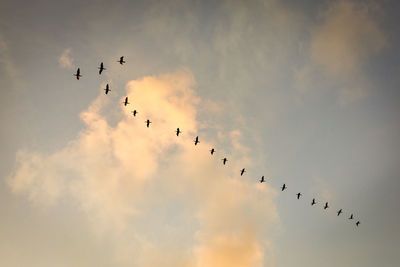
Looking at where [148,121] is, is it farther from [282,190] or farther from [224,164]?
[282,190]

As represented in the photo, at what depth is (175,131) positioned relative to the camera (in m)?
58.7

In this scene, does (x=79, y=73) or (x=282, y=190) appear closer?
(x=79, y=73)

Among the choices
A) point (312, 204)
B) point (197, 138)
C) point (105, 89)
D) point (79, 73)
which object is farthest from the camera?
point (312, 204)

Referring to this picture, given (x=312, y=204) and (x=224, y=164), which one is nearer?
(x=224, y=164)

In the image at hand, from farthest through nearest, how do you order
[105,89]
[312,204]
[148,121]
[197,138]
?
[312,204] < [197,138] < [148,121] < [105,89]

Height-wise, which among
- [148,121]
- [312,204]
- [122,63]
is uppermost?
[122,63]

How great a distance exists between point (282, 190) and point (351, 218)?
23629 mm

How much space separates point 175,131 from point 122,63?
1694 centimetres

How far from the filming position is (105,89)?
50406 mm

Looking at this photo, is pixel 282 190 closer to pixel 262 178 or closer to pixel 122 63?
pixel 262 178

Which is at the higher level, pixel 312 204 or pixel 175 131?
pixel 175 131

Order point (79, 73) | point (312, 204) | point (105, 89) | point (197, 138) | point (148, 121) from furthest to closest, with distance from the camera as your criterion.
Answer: point (312, 204)
point (197, 138)
point (148, 121)
point (105, 89)
point (79, 73)

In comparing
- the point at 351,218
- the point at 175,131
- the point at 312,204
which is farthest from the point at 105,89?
the point at 351,218

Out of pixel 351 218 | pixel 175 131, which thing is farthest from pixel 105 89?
pixel 351 218
